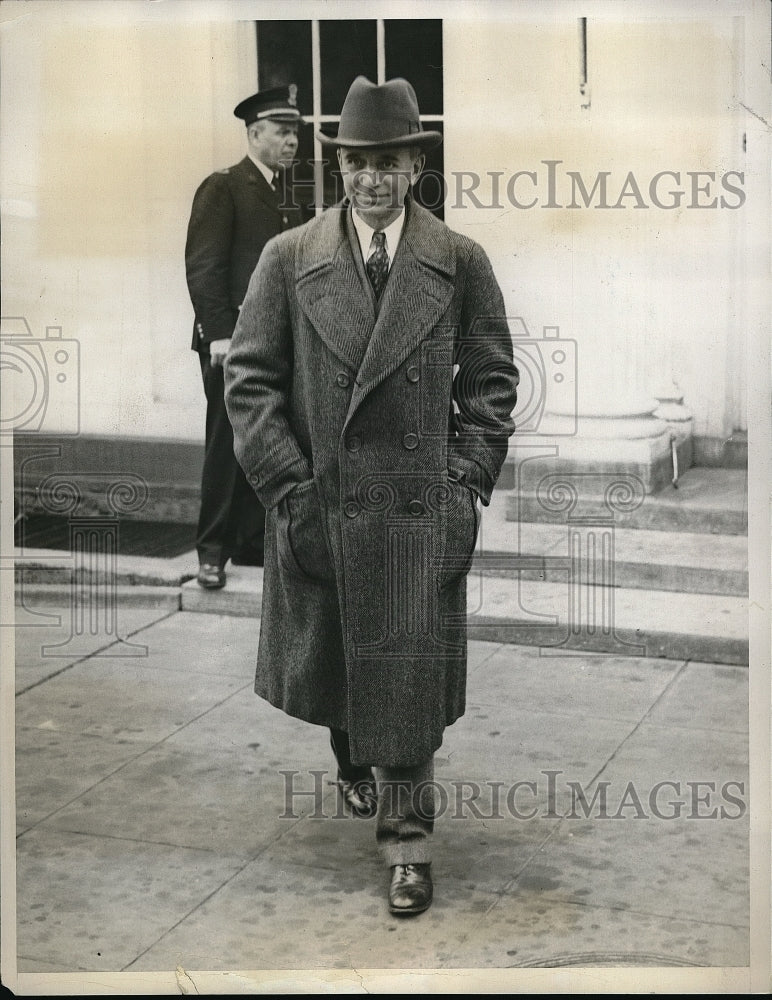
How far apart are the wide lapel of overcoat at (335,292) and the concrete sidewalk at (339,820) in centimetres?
128

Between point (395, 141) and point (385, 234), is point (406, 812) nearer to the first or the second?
point (385, 234)

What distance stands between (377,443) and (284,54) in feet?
3.59

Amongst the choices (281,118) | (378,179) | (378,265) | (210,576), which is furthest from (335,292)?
(210,576)

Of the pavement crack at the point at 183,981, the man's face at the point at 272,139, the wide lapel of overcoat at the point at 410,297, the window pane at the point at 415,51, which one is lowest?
the pavement crack at the point at 183,981

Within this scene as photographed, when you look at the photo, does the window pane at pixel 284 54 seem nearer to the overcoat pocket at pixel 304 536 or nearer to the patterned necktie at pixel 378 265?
the patterned necktie at pixel 378 265

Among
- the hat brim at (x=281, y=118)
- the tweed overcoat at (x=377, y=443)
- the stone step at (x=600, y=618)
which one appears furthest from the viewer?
the stone step at (x=600, y=618)

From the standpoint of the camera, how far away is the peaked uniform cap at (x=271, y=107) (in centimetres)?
425

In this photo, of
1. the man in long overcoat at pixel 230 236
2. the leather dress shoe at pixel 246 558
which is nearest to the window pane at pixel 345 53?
the man in long overcoat at pixel 230 236

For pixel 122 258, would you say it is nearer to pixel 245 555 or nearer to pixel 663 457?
pixel 245 555

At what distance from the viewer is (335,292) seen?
394cm

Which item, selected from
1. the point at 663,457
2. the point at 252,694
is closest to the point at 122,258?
the point at 252,694

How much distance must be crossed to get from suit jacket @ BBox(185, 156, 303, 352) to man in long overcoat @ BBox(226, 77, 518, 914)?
0.55m

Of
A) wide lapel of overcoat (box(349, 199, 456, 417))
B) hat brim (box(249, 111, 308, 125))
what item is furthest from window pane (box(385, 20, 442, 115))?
hat brim (box(249, 111, 308, 125))

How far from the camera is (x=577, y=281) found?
13.8 ft
